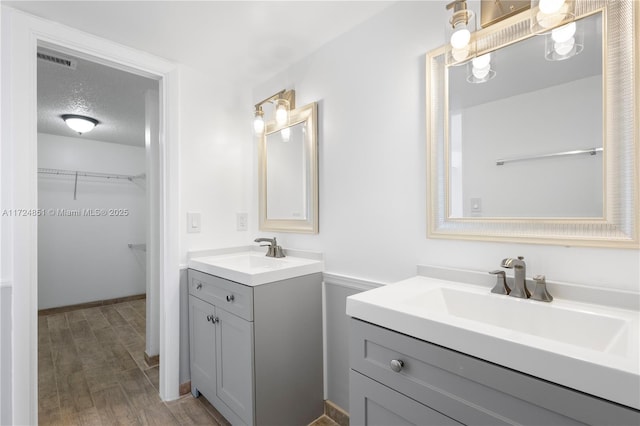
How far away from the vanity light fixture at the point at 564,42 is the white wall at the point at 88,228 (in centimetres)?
458

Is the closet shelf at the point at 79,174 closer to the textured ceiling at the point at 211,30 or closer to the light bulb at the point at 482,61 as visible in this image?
the textured ceiling at the point at 211,30

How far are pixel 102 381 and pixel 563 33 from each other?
122 inches

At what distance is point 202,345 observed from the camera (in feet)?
5.91

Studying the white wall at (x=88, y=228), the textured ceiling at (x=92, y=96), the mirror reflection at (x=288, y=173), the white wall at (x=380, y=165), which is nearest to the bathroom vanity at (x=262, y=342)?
the white wall at (x=380, y=165)

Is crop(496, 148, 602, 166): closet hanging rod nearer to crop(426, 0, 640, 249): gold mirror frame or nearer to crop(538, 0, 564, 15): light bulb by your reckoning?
crop(426, 0, 640, 249): gold mirror frame

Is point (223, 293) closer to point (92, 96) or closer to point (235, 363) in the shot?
point (235, 363)

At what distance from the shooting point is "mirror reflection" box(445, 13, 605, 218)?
37.2 inches

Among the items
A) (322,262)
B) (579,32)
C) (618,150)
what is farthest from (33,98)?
(618,150)

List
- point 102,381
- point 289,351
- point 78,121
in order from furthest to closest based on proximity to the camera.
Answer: point 78,121, point 102,381, point 289,351

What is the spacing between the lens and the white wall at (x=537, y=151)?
95 cm

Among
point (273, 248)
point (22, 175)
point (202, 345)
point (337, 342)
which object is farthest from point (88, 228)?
point (337, 342)

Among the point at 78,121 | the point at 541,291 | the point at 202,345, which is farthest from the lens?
the point at 78,121

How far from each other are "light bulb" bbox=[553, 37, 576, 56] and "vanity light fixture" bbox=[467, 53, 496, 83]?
0.19 meters

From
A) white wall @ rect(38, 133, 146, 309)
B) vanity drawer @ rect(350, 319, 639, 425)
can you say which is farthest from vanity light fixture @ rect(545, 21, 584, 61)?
white wall @ rect(38, 133, 146, 309)
